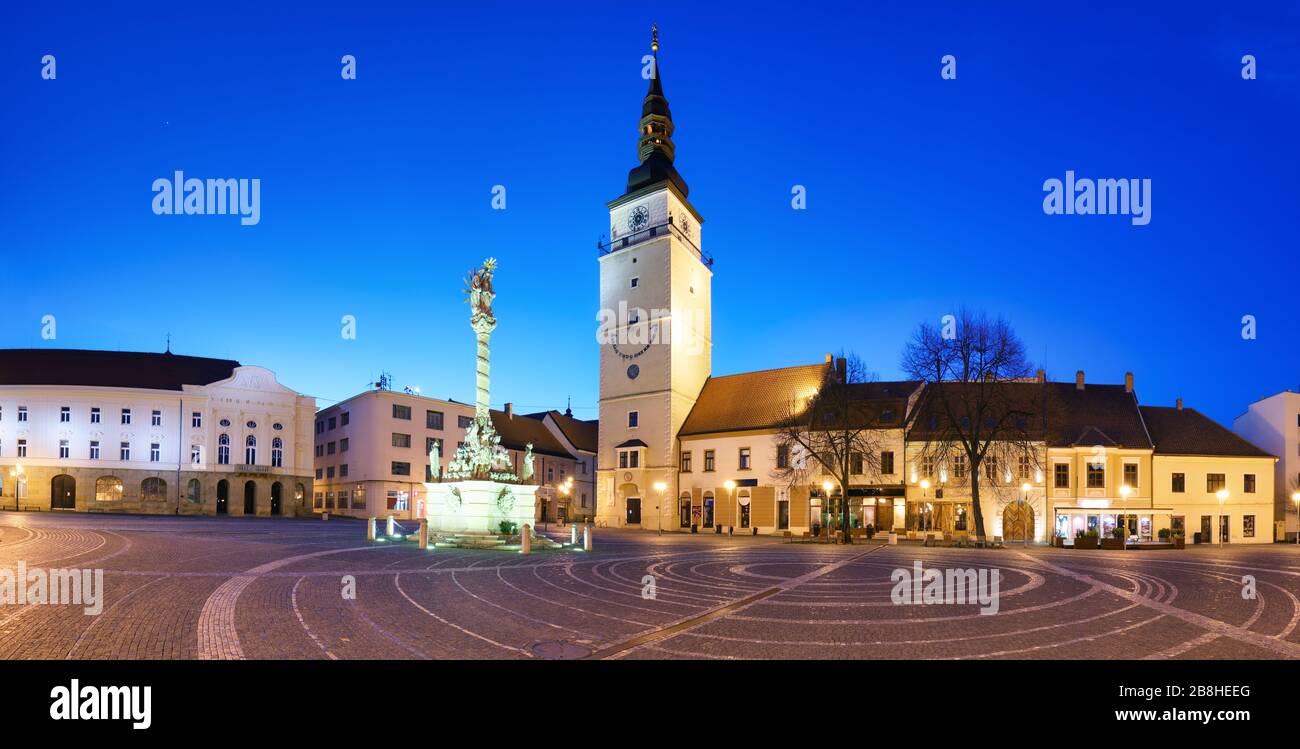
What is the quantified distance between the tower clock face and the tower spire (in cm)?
205

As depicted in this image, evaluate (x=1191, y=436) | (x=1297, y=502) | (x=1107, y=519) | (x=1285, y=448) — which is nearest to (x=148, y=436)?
(x=1107, y=519)

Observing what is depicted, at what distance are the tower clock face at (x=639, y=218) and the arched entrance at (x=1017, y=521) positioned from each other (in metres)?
36.0

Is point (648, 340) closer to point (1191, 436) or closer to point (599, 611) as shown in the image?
point (1191, 436)

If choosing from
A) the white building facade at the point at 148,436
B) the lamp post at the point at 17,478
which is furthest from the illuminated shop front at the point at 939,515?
the lamp post at the point at 17,478

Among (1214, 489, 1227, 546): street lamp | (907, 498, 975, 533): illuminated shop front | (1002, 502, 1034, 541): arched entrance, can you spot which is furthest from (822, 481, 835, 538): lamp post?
(1214, 489, 1227, 546): street lamp

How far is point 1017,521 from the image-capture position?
47781mm

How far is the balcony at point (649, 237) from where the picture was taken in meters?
62.5

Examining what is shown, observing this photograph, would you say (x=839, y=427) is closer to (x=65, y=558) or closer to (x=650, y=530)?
(x=650, y=530)

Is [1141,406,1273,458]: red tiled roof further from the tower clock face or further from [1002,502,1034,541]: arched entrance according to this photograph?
the tower clock face

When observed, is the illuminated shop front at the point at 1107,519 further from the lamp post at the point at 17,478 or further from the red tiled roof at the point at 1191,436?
the lamp post at the point at 17,478

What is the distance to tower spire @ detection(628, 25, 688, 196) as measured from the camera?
2584 inches
